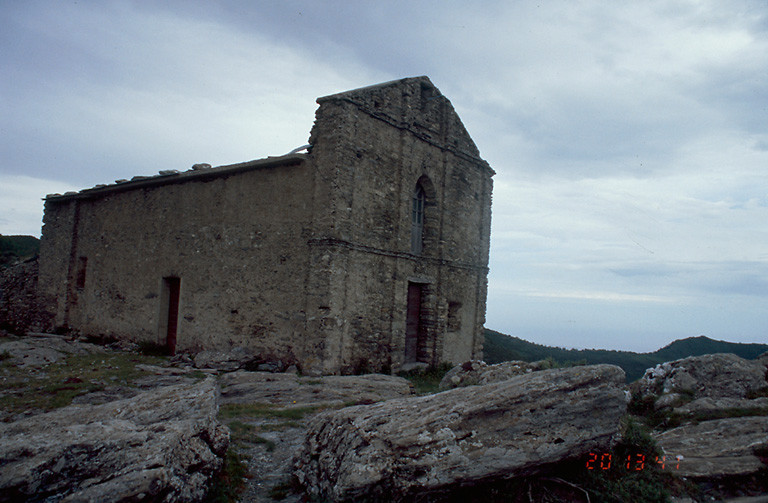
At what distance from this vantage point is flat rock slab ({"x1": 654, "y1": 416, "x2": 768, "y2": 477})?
5227 mm

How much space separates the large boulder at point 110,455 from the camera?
11.2 feet

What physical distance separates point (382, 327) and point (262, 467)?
7.84m

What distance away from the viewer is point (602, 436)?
4750mm

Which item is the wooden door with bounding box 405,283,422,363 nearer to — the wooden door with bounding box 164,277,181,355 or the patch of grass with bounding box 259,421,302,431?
the wooden door with bounding box 164,277,181,355

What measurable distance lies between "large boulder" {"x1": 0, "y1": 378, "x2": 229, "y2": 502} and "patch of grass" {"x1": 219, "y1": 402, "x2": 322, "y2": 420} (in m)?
2.84

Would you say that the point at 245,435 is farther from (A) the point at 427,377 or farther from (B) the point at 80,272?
(B) the point at 80,272

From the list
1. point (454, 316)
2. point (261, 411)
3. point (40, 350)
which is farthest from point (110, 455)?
point (454, 316)

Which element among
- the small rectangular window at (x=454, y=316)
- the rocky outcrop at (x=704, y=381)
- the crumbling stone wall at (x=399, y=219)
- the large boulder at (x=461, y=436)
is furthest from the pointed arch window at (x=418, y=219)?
the large boulder at (x=461, y=436)

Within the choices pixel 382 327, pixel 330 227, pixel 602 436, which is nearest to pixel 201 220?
pixel 330 227

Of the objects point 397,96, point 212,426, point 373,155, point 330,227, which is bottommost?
point 212,426

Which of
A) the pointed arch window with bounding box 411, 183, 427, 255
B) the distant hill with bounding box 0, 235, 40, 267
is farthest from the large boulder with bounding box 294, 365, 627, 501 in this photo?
the distant hill with bounding box 0, 235, 40, 267

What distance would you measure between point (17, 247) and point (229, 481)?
34.7 m

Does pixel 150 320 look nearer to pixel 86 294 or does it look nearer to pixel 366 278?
pixel 86 294
